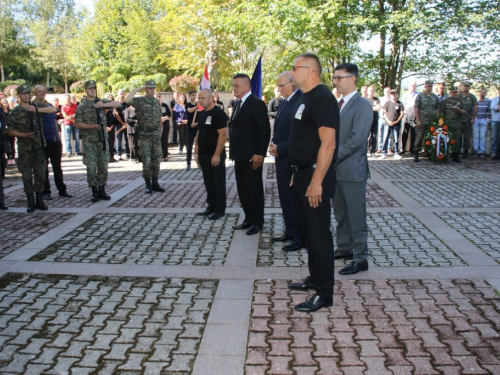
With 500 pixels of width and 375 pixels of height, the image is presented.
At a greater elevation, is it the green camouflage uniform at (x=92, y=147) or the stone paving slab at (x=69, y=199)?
the green camouflage uniform at (x=92, y=147)

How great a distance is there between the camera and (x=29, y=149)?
346 inches

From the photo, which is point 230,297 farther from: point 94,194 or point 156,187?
point 156,187

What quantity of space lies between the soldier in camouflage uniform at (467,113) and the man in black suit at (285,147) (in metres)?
9.86

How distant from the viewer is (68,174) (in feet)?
43.2

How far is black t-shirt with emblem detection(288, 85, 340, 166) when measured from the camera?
414 cm

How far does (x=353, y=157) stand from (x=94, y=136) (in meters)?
5.56

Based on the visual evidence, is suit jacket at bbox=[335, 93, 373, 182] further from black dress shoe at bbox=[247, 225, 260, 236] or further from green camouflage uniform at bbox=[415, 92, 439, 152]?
Result: green camouflage uniform at bbox=[415, 92, 439, 152]

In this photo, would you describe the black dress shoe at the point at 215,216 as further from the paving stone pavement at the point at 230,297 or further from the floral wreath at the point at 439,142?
the floral wreath at the point at 439,142

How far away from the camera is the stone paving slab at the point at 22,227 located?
6758mm

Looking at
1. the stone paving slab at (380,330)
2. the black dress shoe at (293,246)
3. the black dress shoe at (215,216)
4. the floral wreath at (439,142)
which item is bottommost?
the stone paving slab at (380,330)

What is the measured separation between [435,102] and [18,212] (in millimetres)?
11207

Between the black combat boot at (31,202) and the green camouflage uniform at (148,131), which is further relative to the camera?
the green camouflage uniform at (148,131)

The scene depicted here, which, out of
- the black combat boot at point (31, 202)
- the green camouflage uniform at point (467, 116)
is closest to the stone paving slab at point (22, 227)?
the black combat boot at point (31, 202)

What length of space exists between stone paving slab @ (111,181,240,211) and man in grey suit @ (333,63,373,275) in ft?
12.6
